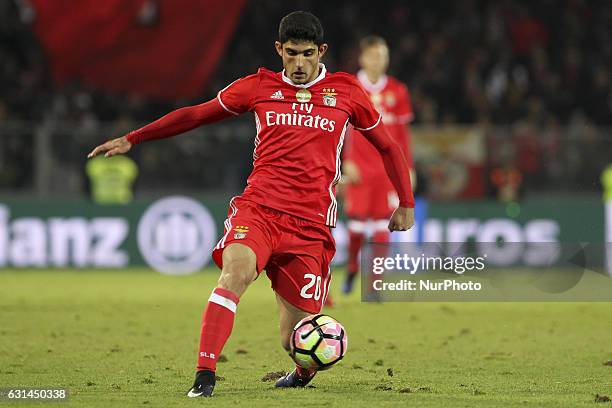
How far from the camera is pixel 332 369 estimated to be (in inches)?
315

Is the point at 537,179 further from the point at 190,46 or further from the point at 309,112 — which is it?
the point at 309,112

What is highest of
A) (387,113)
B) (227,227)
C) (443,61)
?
(443,61)

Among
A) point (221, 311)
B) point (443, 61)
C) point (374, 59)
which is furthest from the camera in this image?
point (443, 61)

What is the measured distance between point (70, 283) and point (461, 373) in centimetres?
866

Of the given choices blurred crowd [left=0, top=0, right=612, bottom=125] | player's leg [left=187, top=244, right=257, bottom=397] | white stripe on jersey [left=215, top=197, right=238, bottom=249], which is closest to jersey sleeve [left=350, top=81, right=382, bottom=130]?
white stripe on jersey [left=215, top=197, right=238, bottom=249]

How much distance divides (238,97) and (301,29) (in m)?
0.60

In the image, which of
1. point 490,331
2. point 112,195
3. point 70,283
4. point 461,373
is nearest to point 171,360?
point 461,373

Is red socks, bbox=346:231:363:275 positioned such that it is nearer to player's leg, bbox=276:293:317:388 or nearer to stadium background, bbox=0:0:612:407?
stadium background, bbox=0:0:612:407

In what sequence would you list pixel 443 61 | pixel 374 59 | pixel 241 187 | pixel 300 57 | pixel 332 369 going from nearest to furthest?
1. pixel 300 57
2. pixel 332 369
3. pixel 374 59
4. pixel 241 187
5. pixel 443 61

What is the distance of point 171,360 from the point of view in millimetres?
8414

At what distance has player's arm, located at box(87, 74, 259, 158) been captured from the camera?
6.90m

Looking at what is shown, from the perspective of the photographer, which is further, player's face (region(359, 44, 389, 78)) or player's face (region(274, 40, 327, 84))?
player's face (region(359, 44, 389, 78))

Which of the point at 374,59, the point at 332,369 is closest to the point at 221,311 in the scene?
the point at 332,369

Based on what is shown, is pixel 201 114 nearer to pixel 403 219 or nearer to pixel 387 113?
pixel 403 219
